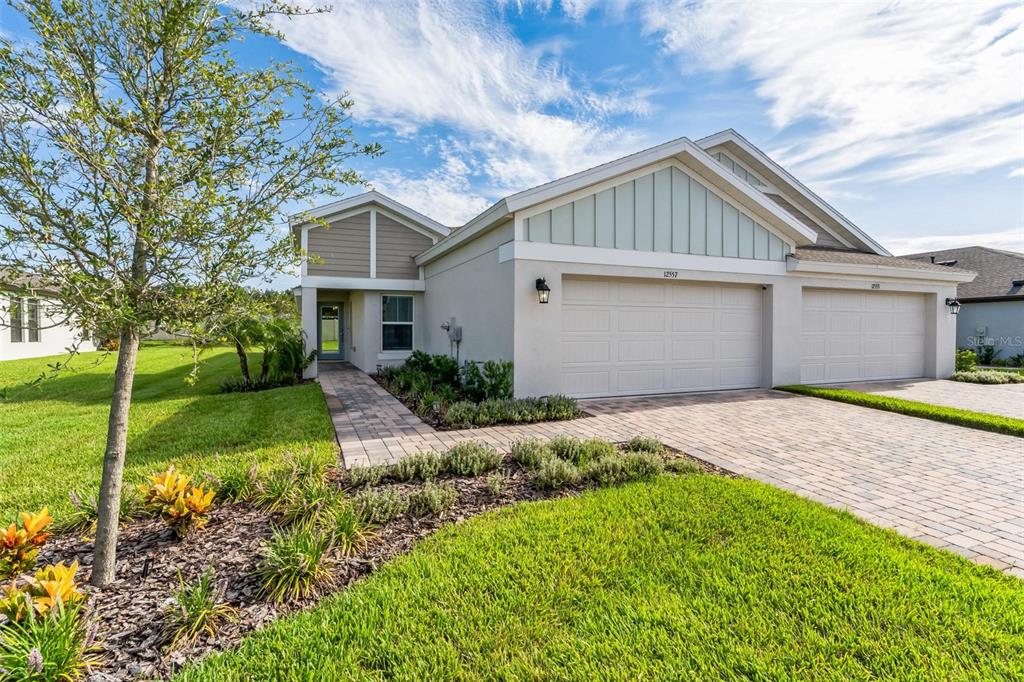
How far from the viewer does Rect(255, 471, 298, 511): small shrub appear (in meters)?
3.90

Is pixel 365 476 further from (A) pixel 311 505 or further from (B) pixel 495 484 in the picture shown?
(B) pixel 495 484

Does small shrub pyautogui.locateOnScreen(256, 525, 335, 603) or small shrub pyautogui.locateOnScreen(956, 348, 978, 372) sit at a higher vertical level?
small shrub pyautogui.locateOnScreen(956, 348, 978, 372)

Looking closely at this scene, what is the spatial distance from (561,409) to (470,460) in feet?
9.74

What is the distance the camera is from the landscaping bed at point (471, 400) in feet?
23.7

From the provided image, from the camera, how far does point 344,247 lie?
1305 centimetres

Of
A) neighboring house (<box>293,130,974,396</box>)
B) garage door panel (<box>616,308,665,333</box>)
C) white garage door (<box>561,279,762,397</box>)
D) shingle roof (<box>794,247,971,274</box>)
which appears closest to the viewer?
neighboring house (<box>293,130,974,396</box>)

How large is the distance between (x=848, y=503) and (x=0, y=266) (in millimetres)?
6443

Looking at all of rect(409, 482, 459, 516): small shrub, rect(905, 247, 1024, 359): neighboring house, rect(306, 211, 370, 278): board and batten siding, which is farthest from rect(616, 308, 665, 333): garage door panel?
rect(905, 247, 1024, 359): neighboring house

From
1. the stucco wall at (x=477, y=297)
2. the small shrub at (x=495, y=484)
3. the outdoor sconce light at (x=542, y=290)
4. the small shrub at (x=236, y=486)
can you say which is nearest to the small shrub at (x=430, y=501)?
the small shrub at (x=495, y=484)

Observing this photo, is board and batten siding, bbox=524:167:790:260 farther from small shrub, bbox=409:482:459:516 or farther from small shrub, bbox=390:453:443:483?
small shrub, bbox=409:482:459:516

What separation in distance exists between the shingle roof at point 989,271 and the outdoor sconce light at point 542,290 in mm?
19781

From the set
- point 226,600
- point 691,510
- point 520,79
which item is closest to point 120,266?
point 226,600

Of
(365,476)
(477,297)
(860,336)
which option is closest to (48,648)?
(365,476)

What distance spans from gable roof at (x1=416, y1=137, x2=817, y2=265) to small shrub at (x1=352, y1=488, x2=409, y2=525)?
546 cm
